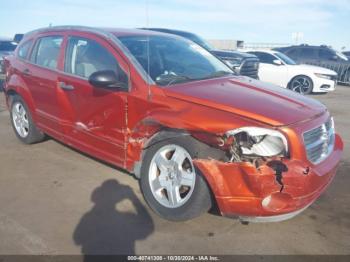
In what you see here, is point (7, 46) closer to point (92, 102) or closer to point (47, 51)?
point (47, 51)

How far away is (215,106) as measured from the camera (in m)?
3.19

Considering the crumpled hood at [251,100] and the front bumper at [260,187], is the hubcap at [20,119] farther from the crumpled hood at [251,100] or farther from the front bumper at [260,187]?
the front bumper at [260,187]

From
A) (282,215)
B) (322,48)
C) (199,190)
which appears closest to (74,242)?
(199,190)

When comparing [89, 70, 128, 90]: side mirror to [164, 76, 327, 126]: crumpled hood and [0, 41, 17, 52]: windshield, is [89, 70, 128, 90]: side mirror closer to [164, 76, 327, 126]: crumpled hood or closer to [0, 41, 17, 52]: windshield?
[164, 76, 327, 126]: crumpled hood

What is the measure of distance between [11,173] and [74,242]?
1923mm

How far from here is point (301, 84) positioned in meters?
12.6

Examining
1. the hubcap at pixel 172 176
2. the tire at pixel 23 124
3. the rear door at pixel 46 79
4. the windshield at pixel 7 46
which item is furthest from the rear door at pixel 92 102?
the windshield at pixel 7 46

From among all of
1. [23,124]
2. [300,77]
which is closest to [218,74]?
[23,124]

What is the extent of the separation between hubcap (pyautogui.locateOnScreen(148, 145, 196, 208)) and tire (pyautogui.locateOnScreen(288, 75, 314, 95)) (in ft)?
33.1

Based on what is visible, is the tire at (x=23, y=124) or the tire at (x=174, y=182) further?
the tire at (x=23, y=124)

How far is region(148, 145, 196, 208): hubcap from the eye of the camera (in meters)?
3.32

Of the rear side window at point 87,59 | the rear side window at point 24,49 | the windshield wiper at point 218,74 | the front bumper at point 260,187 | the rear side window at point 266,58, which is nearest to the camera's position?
the front bumper at point 260,187

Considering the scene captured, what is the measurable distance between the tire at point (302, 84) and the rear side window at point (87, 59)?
9.71 m

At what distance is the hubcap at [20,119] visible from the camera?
554 cm
